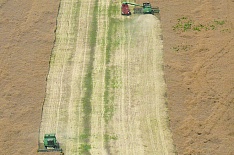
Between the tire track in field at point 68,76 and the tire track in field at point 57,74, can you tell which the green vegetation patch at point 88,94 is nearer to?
the tire track in field at point 68,76

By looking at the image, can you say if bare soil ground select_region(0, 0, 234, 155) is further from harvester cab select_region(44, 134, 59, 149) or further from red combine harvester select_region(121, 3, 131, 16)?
red combine harvester select_region(121, 3, 131, 16)

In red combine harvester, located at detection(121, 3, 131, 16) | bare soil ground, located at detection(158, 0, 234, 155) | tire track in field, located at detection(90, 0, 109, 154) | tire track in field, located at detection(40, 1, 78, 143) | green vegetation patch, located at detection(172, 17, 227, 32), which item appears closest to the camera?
bare soil ground, located at detection(158, 0, 234, 155)

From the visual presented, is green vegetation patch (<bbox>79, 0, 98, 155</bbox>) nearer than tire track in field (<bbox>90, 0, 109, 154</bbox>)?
Yes

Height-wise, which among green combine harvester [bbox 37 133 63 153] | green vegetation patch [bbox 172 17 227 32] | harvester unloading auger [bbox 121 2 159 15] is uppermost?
harvester unloading auger [bbox 121 2 159 15]

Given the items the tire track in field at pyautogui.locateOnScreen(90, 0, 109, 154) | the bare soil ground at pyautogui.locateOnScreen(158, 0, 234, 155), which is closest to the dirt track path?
the tire track in field at pyautogui.locateOnScreen(90, 0, 109, 154)

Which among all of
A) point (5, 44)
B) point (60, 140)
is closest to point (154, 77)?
point (60, 140)
